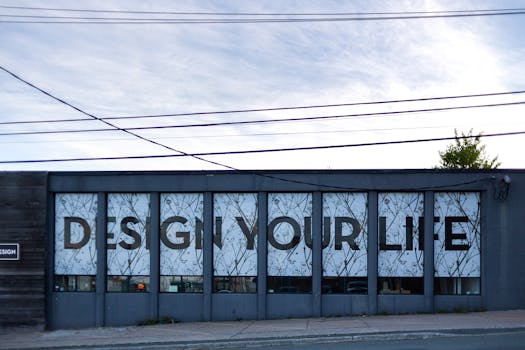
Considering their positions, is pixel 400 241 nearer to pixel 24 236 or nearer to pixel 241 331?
pixel 241 331

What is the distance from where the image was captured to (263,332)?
61.9 feet

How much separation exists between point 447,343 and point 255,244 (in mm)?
8126

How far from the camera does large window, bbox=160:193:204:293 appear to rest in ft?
73.5

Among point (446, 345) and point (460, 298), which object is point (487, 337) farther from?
point (460, 298)

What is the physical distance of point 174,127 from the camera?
2173cm

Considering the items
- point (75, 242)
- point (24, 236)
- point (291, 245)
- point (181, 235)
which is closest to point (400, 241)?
point (291, 245)

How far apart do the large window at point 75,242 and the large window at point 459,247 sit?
11.8 meters

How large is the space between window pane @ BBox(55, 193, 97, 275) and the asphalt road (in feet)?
28.4

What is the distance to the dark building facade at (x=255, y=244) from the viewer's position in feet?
71.4

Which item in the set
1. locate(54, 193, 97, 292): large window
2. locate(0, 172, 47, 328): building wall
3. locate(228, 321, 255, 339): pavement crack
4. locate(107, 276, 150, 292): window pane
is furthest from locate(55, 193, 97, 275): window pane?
locate(228, 321, 255, 339): pavement crack

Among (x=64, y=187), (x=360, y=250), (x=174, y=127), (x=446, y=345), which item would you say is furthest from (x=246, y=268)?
(x=446, y=345)

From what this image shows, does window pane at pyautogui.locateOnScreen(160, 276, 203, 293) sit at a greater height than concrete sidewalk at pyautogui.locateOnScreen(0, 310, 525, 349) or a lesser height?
greater

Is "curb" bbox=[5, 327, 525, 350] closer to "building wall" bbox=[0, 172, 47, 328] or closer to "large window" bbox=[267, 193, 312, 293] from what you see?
"large window" bbox=[267, 193, 312, 293]

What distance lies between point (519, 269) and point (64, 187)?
51.2 feet
